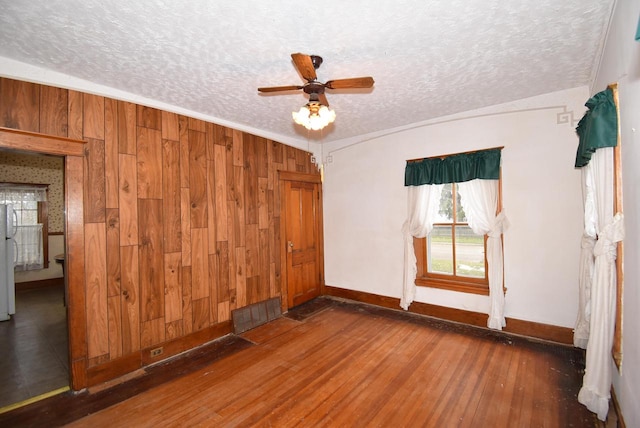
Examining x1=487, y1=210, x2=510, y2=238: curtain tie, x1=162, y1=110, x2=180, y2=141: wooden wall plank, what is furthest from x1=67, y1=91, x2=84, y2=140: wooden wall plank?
x1=487, y1=210, x2=510, y2=238: curtain tie

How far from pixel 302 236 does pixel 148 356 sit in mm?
2719

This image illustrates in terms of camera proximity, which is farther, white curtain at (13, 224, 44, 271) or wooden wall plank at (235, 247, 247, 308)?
white curtain at (13, 224, 44, 271)

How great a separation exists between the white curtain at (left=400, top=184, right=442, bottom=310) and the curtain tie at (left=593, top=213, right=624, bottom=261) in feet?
6.53

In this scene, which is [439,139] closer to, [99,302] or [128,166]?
[128,166]

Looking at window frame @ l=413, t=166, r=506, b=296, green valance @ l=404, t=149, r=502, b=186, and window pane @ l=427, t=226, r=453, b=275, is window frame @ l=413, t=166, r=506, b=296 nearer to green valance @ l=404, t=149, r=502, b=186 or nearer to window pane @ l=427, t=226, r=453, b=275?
window pane @ l=427, t=226, r=453, b=275

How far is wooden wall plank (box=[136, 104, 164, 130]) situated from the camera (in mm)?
2881

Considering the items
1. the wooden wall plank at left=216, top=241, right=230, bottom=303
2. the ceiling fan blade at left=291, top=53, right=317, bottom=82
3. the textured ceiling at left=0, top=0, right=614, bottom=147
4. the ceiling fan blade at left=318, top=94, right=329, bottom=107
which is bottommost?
the wooden wall plank at left=216, top=241, right=230, bottom=303

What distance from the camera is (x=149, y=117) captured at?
2.95 meters

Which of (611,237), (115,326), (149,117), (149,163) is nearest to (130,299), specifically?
(115,326)

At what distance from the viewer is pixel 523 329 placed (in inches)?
127

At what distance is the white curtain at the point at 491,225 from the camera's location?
327 cm

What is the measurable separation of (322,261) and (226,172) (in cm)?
251

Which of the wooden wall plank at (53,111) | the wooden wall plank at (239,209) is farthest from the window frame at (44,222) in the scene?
the wooden wall plank at (239,209)

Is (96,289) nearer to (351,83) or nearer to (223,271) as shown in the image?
(223,271)
